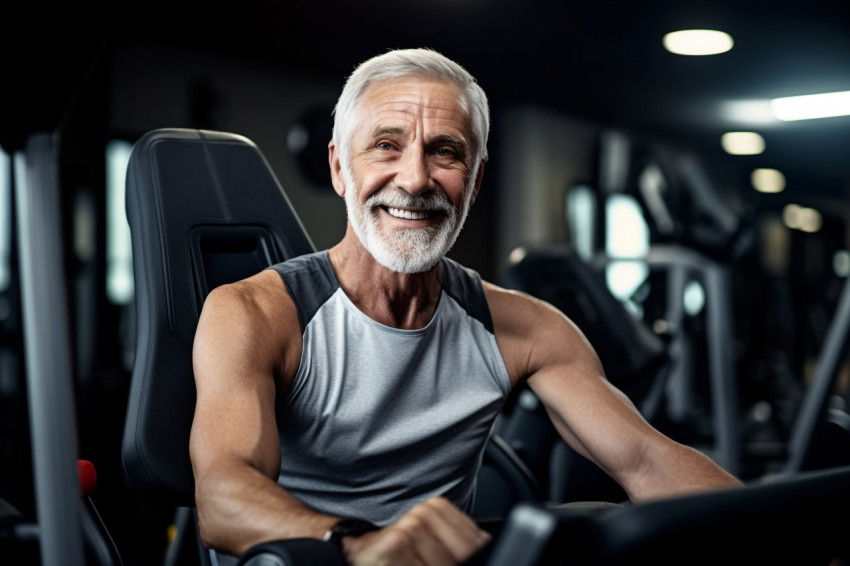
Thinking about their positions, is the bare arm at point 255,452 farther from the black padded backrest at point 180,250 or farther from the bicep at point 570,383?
the bicep at point 570,383

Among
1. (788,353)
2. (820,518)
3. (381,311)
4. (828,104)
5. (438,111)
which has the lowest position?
(788,353)

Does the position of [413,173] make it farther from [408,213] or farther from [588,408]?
[588,408]

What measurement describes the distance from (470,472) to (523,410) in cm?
84

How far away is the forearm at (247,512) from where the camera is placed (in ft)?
3.02

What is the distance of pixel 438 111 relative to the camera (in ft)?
4.26

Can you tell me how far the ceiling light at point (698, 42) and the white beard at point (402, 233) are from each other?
14.0ft

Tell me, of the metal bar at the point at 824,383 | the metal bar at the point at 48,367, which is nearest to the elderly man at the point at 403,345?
the metal bar at the point at 48,367

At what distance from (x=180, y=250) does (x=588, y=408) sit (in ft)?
2.09

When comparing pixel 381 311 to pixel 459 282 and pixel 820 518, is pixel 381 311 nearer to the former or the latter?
pixel 459 282

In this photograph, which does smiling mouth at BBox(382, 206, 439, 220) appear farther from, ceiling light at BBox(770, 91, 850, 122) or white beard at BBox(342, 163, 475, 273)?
ceiling light at BBox(770, 91, 850, 122)

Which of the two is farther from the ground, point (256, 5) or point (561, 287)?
point (256, 5)

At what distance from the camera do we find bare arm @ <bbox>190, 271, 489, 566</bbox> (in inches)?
31.5

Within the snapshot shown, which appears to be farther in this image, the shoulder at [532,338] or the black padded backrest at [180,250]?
the shoulder at [532,338]

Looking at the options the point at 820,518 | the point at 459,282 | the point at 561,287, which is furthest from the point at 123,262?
the point at 820,518
